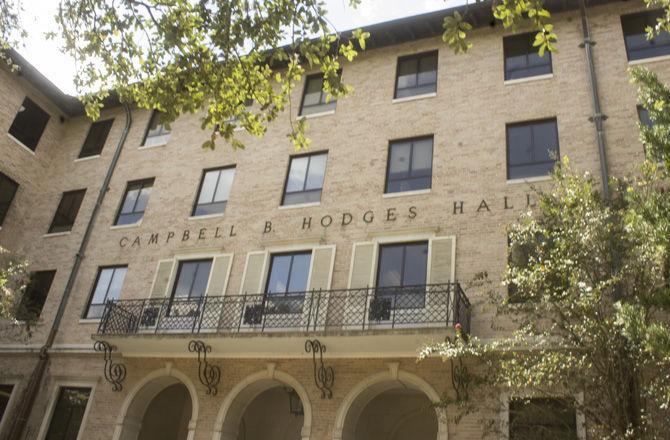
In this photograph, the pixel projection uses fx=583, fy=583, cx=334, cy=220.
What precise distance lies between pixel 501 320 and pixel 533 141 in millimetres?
4835

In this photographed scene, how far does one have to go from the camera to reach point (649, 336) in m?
6.31

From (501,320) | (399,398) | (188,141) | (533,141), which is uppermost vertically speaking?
(188,141)

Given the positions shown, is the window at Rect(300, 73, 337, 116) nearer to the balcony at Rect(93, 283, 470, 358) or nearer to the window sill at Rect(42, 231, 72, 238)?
the balcony at Rect(93, 283, 470, 358)

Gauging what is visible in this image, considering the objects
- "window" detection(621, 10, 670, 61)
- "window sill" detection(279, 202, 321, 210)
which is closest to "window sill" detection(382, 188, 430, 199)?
"window sill" detection(279, 202, 321, 210)

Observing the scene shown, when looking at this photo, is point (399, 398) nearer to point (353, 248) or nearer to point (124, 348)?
point (353, 248)

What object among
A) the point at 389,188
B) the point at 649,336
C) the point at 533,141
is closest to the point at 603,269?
Result: the point at 649,336

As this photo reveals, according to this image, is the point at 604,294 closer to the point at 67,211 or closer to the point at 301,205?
the point at 301,205

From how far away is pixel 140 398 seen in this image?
15250 mm

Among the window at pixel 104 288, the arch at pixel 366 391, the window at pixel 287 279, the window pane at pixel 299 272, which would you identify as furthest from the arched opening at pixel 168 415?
the arch at pixel 366 391

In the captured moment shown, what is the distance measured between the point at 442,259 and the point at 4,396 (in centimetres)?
1321

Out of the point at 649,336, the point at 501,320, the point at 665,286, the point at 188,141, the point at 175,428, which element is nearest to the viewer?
the point at 649,336

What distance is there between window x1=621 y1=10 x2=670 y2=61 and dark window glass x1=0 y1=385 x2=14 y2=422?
19.3 meters

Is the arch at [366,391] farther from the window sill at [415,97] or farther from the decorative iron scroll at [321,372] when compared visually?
the window sill at [415,97]

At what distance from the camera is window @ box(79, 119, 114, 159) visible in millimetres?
21748
